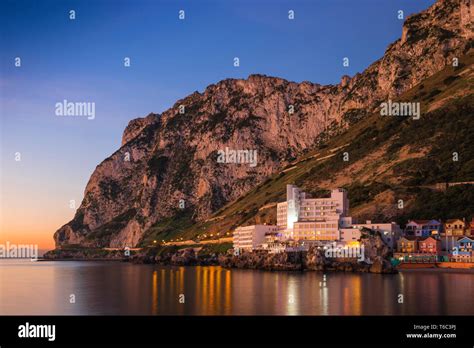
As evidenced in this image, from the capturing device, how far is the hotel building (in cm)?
15475

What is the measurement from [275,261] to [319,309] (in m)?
79.1

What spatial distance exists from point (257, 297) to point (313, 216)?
84871 mm

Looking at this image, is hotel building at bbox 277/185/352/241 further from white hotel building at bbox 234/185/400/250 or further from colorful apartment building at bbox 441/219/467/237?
colorful apartment building at bbox 441/219/467/237

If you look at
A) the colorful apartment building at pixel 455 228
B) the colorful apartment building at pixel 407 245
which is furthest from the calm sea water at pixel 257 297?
the colorful apartment building at pixel 455 228

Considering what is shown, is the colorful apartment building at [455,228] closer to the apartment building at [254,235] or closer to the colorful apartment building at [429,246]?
the colorful apartment building at [429,246]

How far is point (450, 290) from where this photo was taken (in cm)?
8869

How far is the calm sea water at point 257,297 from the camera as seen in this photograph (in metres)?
72.7

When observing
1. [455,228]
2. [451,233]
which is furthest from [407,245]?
[455,228]

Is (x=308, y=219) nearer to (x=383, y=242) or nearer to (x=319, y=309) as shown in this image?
(x=383, y=242)

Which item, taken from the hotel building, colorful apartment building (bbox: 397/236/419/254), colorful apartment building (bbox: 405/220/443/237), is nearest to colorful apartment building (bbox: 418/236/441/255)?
colorful apartment building (bbox: 397/236/419/254)

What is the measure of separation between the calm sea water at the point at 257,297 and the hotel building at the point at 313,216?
37.3 metres

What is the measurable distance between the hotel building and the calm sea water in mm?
37344
